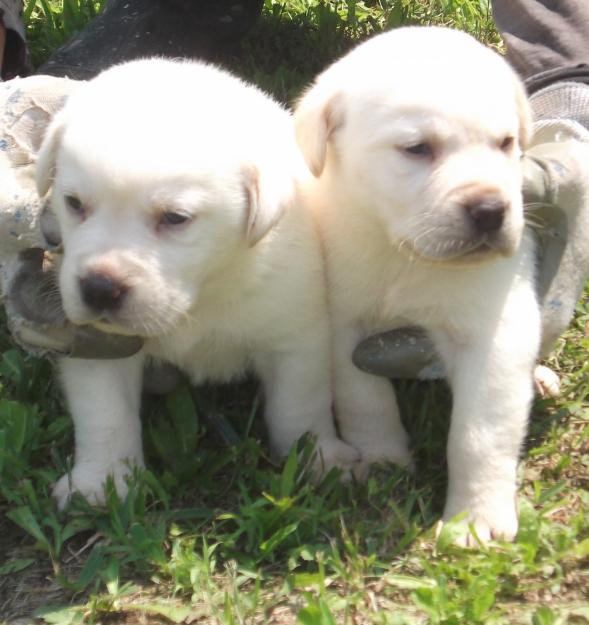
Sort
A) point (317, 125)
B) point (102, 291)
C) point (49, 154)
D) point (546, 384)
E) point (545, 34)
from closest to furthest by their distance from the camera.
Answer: point (102, 291) < point (49, 154) < point (317, 125) < point (546, 384) < point (545, 34)

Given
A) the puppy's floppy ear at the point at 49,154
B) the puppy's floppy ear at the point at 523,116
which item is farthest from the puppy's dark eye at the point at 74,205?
the puppy's floppy ear at the point at 523,116

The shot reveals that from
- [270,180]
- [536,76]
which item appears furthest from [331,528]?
[536,76]

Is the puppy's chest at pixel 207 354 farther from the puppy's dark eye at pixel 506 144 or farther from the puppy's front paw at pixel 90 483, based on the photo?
the puppy's dark eye at pixel 506 144

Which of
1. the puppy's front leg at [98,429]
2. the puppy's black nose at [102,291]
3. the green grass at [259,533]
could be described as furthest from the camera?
the puppy's front leg at [98,429]

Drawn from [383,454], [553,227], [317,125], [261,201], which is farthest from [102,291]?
[553,227]

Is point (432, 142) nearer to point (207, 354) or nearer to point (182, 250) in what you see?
point (182, 250)

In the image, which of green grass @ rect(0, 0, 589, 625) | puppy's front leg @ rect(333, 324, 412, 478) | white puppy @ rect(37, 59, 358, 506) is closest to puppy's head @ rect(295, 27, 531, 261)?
white puppy @ rect(37, 59, 358, 506)

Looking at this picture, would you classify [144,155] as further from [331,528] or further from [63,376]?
[331,528]
